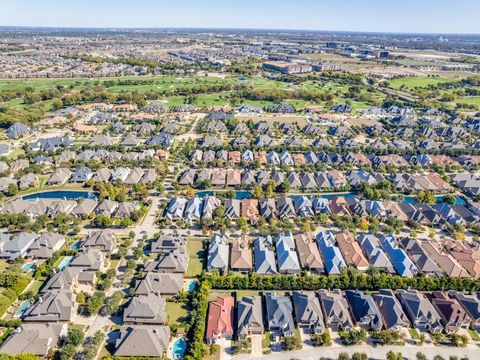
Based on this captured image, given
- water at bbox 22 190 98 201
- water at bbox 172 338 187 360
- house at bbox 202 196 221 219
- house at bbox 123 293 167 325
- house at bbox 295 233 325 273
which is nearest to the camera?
water at bbox 172 338 187 360

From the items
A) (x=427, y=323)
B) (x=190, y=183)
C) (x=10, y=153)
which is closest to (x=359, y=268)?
(x=427, y=323)

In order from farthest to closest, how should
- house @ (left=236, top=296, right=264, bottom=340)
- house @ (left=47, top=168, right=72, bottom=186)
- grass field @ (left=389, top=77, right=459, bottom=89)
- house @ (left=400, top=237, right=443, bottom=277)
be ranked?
grass field @ (left=389, top=77, right=459, bottom=89), house @ (left=47, top=168, right=72, bottom=186), house @ (left=400, top=237, right=443, bottom=277), house @ (left=236, top=296, right=264, bottom=340)

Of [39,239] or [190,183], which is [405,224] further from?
[39,239]

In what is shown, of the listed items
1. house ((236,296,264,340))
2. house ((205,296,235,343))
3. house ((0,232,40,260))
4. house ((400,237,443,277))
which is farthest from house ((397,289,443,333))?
house ((0,232,40,260))

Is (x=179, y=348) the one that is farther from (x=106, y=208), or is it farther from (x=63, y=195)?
(x=63, y=195)

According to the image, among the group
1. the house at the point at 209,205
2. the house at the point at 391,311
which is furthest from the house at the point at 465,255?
the house at the point at 209,205

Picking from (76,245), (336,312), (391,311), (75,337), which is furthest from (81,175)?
(391,311)

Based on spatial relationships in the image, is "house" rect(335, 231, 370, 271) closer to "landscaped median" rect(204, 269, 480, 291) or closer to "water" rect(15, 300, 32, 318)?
"landscaped median" rect(204, 269, 480, 291)
